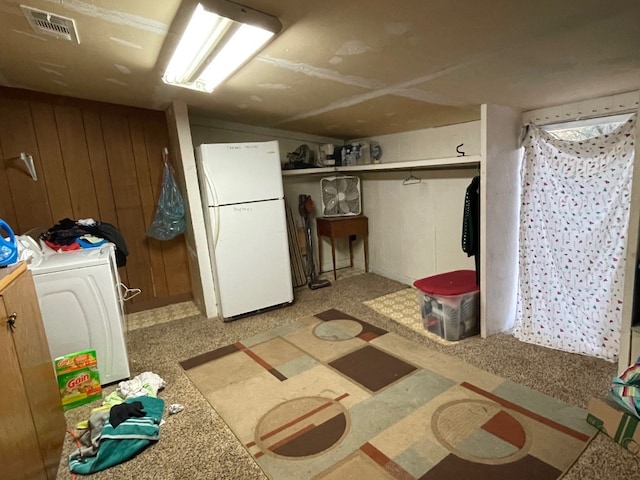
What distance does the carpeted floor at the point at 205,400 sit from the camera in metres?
1.63

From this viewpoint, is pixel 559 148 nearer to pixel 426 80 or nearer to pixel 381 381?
pixel 426 80

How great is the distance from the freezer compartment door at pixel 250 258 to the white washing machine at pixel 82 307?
102 centimetres

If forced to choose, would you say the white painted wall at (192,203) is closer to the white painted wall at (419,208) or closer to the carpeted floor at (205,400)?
the carpeted floor at (205,400)

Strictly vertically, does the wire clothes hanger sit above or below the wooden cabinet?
above

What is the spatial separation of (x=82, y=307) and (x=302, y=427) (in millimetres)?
1590

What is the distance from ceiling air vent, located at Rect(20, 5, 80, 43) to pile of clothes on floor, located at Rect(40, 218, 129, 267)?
4.47 feet

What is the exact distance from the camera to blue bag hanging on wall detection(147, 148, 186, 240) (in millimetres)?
3629

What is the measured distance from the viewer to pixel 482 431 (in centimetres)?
177

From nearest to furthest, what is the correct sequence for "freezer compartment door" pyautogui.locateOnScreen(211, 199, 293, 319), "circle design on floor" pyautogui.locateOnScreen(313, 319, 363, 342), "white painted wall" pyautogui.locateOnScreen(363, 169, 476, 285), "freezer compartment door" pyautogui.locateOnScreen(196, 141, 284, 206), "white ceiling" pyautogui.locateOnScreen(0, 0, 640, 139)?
"white ceiling" pyautogui.locateOnScreen(0, 0, 640, 139) < "circle design on floor" pyautogui.locateOnScreen(313, 319, 363, 342) < "freezer compartment door" pyautogui.locateOnScreen(196, 141, 284, 206) < "freezer compartment door" pyautogui.locateOnScreen(211, 199, 293, 319) < "white painted wall" pyautogui.locateOnScreen(363, 169, 476, 285)

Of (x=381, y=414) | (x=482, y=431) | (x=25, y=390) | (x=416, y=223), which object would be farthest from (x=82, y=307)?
(x=416, y=223)

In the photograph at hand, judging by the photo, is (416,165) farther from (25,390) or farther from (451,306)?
(25,390)

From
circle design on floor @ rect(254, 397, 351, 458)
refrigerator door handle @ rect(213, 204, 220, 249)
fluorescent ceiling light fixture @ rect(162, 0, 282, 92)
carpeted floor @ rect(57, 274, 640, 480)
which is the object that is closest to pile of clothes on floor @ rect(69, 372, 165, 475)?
carpeted floor @ rect(57, 274, 640, 480)

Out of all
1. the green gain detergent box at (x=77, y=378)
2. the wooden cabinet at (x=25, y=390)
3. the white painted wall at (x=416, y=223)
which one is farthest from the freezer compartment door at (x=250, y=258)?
the wooden cabinet at (x=25, y=390)

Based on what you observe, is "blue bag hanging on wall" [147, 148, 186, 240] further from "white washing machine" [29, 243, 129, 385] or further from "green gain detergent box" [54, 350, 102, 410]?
"green gain detergent box" [54, 350, 102, 410]
